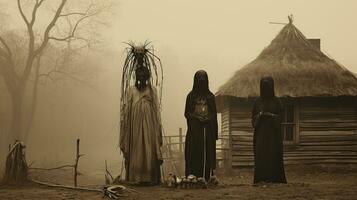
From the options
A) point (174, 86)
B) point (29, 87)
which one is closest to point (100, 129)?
point (29, 87)

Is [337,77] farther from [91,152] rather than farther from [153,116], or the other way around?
[91,152]

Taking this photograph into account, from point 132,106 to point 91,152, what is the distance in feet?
116

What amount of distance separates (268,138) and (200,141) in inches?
52.7

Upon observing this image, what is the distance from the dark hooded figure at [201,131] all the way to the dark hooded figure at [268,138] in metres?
0.94

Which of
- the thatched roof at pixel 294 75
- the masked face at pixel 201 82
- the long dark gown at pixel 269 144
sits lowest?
the long dark gown at pixel 269 144

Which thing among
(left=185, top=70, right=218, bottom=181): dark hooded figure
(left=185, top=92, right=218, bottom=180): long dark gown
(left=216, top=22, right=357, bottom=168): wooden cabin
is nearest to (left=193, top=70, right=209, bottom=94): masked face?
(left=185, top=70, right=218, bottom=181): dark hooded figure

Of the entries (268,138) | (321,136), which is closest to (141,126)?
(268,138)

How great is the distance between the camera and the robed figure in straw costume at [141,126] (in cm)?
880

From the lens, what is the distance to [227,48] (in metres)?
84.0

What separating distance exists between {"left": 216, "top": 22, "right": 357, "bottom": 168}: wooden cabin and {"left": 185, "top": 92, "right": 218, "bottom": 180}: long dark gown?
279 inches

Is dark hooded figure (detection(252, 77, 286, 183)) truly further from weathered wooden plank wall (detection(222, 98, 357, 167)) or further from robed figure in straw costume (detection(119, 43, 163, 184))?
weathered wooden plank wall (detection(222, 98, 357, 167))

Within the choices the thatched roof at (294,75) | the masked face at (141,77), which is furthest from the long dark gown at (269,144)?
the thatched roof at (294,75)

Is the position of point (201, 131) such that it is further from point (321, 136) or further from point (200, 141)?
point (321, 136)

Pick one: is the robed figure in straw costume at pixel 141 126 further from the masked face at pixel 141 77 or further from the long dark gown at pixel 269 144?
the long dark gown at pixel 269 144
